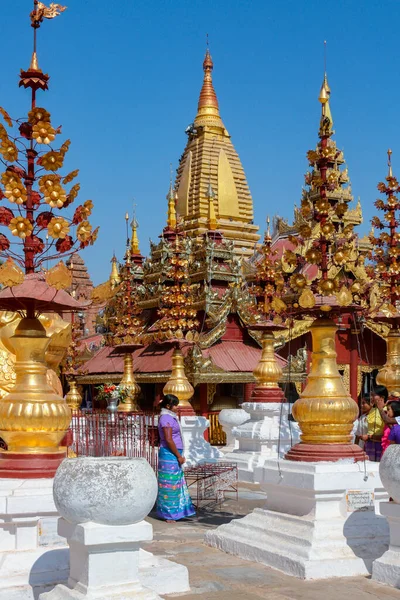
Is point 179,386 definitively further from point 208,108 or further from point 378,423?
point 208,108

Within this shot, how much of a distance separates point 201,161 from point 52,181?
31.2 meters

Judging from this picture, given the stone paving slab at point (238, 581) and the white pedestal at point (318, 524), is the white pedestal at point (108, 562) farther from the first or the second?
the white pedestal at point (318, 524)

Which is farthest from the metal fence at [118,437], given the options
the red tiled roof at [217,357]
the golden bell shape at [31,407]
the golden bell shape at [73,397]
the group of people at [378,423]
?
the red tiled roof at [217,357]

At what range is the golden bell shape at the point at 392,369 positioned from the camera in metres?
15.2

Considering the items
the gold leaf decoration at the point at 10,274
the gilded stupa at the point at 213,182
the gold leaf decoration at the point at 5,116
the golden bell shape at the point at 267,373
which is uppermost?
the gilded stupa at the point at 213,182

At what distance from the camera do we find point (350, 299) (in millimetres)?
8812

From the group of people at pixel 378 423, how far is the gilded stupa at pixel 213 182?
936 inches

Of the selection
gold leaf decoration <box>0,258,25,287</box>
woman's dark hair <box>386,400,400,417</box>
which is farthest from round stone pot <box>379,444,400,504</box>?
gold leaf decoration <box>0,258,25,287</box>

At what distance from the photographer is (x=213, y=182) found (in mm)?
37688

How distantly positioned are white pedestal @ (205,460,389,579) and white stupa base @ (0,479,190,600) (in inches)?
68.8

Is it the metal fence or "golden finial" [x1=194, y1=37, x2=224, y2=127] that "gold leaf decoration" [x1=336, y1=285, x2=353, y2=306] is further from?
"golden finial" [x1=194, y1=37, x2=224, y2=127]

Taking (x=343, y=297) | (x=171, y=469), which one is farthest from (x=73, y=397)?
(x=343, y=297)

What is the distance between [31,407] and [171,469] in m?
4.17

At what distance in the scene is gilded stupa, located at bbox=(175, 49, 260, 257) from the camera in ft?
119
